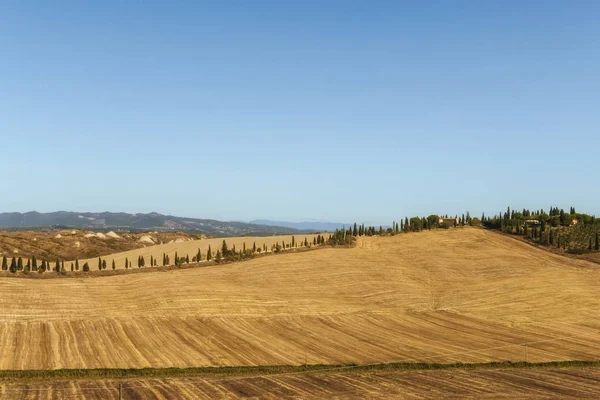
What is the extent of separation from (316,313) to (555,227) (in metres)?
76.3

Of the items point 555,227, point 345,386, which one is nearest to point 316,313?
point 345,386

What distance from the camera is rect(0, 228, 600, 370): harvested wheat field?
164 feet

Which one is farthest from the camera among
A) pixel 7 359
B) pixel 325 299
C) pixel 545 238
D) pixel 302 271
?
pixel 545 238

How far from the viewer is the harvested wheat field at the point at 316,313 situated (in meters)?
50.0

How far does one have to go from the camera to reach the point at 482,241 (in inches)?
4407

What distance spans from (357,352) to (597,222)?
97176 mm

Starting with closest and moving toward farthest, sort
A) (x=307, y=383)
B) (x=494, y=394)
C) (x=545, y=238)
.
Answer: (x=494, y=394), (x=307, y=383), (x=545, y=238)

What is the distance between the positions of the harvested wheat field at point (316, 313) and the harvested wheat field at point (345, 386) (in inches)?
206

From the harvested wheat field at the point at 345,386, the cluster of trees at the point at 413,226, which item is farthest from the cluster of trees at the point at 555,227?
the harvested wheat field at the point at 345,386

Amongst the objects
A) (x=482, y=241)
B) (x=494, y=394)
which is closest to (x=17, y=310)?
(x=494, y=394)

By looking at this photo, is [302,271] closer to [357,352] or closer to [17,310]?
[357,352]

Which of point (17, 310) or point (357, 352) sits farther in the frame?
point (17, 310)

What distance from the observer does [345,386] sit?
3962cm

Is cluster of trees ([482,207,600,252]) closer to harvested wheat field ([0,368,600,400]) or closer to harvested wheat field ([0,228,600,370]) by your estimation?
harvested wheat field ([0,228,600,370])
